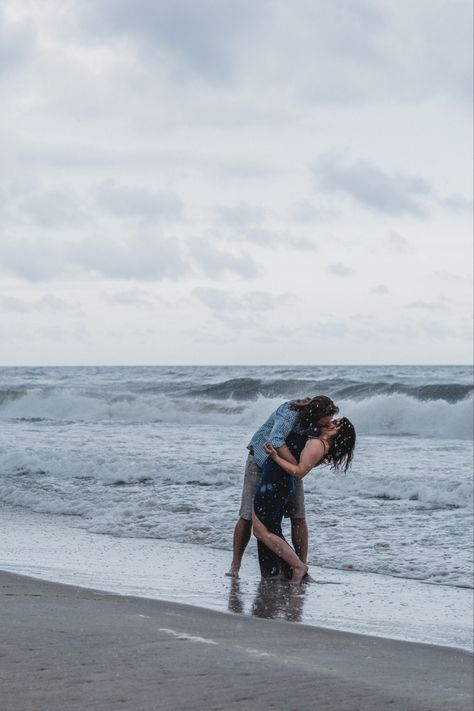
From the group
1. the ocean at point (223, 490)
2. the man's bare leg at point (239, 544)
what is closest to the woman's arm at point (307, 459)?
the man's bare leg at point (239, 544)

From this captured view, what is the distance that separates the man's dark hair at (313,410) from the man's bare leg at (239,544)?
3.65 feet

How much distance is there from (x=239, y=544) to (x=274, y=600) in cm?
104

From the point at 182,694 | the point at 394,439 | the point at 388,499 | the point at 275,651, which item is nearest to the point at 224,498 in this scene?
the point at 388,499

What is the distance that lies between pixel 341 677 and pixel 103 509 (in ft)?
23.2

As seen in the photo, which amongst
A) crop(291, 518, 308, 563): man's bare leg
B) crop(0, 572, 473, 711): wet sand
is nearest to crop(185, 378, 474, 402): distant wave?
crop(291, 518, 308, 563): man's bare leg

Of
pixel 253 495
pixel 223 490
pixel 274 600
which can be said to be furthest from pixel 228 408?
pixel 274 600

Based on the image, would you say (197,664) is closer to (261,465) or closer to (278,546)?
(278,546)

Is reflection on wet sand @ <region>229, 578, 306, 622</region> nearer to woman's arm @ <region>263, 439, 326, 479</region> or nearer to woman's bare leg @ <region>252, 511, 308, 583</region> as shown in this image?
woman's bare leg @ <region>252, 511, 308, 583</region>

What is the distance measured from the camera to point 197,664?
3648 millimetres

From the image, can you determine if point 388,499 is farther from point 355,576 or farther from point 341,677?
point 341,677

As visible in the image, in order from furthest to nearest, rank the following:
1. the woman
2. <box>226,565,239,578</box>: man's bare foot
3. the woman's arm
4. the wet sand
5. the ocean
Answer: the ocean, <box>226,565,239,578</box>: man's bare foot, the woman, the woman's arm, the wet sand

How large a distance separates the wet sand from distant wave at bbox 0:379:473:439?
Answer: 63.3 ft

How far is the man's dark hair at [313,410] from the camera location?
654cm

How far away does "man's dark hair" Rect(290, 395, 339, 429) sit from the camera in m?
6.54
